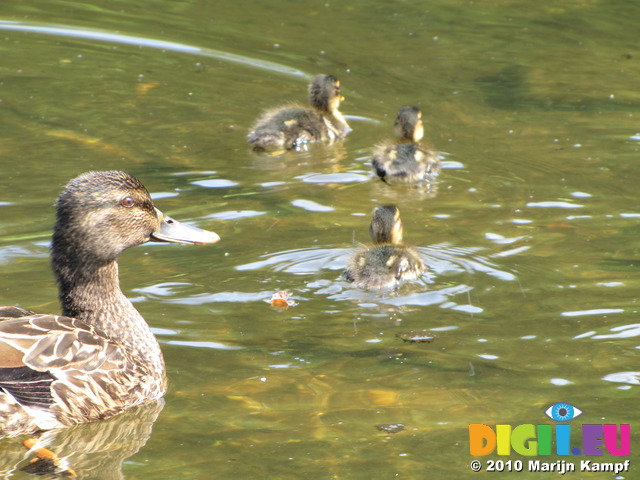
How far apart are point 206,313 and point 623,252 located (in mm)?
2445

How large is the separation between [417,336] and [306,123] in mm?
3652

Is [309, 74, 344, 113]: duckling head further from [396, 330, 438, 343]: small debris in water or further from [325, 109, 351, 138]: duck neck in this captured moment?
[396, 330, 438, 343]: small debris in water

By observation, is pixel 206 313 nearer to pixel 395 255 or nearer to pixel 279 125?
pixel 395 255

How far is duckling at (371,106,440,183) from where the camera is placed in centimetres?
767

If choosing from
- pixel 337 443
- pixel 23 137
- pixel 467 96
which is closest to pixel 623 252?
pixel 337 443

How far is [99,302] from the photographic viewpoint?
16.2 feet

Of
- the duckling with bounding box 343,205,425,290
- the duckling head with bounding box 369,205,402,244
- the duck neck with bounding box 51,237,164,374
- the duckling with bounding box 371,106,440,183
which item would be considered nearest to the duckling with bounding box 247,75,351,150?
the duckling with bounding box 371,106,440,183

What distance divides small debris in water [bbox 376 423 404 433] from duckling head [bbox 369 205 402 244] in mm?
1886

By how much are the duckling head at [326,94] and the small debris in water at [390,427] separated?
475 centimetres

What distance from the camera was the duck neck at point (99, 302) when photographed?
4887 mm

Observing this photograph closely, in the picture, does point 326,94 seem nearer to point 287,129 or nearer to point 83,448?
point 287,129

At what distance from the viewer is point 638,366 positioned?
16.0 feet

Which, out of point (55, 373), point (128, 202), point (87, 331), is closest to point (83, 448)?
point (55, 373)

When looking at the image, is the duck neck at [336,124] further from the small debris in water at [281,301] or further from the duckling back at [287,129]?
the small debris in water at [281,301]
